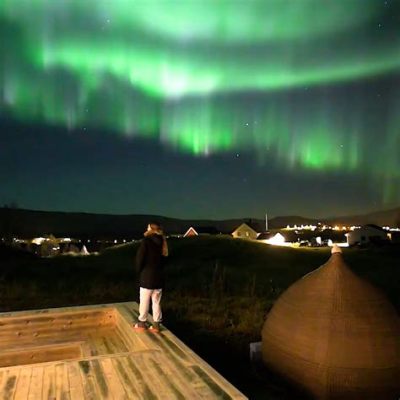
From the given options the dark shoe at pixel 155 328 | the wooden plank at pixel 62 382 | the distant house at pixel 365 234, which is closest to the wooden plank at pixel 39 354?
the dark shoe at pixel 155 328

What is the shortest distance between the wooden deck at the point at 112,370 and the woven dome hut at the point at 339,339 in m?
1.64

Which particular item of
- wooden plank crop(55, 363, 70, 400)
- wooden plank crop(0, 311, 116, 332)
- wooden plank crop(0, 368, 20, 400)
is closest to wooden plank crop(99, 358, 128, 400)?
wooden plank crop(55, 363, 70, 400)

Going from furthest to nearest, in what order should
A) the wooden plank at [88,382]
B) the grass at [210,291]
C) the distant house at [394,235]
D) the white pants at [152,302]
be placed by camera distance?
the distant house at [394,235] < the grass at [210,291] < the white pants at [152,302] < the wooden plank at [88,382]

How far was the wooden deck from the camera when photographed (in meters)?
5.19

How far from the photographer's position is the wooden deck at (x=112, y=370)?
204 inches

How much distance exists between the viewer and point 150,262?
8.16 m

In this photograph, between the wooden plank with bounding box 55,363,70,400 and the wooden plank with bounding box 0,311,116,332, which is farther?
the wooden plank with bounding box 0,311,116,332

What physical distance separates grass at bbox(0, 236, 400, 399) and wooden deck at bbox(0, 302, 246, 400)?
186 centimetres

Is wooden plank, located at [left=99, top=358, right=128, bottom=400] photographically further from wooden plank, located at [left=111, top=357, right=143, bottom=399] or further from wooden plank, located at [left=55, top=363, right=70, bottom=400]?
wooden plank, located at [left=55, top=363, right=70, bottom=400]

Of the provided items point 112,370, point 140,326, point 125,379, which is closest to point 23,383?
point 112,370

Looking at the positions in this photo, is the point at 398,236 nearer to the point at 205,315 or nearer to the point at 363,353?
the point at 205,315

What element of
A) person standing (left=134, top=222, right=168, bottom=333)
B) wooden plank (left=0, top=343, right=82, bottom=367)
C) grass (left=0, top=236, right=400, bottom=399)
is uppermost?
person standing (left=134, top=222, right=168, bottom=333)

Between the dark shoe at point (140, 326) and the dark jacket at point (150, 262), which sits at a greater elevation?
the dark jacket at point (150, 262)

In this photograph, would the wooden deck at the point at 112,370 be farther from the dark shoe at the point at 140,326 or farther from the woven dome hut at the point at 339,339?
the woven dome hut at the point at 339,339
